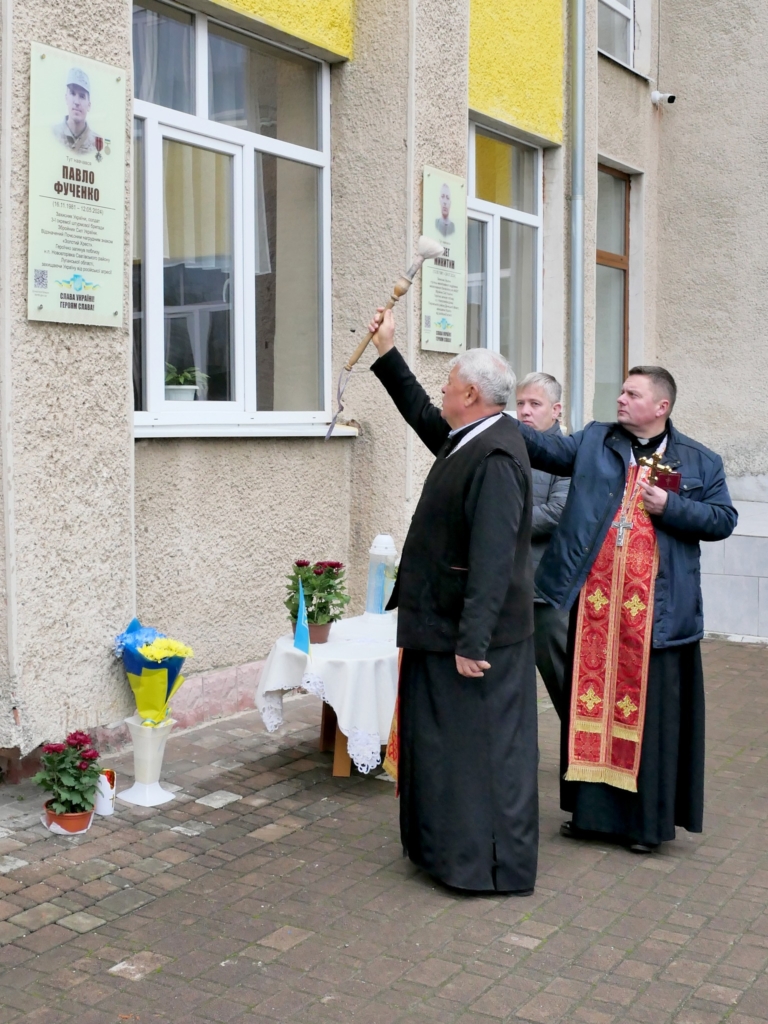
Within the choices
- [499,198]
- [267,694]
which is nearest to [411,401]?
[267,694]

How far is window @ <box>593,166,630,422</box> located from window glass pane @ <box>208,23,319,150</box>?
4.69m

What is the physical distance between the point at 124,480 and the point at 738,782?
10.4 ft

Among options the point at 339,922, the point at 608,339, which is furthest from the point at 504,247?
the point at 339,922

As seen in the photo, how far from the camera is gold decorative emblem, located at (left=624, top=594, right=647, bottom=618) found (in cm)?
474

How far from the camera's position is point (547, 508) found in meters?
5.73

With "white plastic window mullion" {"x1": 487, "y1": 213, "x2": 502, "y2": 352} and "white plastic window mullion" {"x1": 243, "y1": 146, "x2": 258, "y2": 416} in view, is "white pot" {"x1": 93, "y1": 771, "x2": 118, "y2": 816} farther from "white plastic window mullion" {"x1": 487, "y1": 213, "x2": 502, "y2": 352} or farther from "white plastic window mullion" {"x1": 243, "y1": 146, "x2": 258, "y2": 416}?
"white plastic window mullion" {"x1": 487, "y1": 213, "x2": 502, "y2": 352}

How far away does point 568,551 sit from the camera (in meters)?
4.80

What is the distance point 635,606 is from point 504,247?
545cm

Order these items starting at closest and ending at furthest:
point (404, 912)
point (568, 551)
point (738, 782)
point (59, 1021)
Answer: point (59, 1021), point (404, 912), point (568, 551), point (738, 782)

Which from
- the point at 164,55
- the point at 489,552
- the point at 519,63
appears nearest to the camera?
the point at 489,552

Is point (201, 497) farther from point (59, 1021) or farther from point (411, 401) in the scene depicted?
point (59, 1021)

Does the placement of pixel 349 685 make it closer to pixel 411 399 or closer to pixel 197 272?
pixel 411 399

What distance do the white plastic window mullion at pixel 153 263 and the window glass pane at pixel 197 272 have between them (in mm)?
108

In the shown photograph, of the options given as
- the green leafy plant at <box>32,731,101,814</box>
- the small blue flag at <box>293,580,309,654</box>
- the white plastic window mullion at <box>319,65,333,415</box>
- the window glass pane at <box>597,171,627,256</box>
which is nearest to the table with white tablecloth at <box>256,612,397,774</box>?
the small blue flag at <box>293,580,309,654</box>
